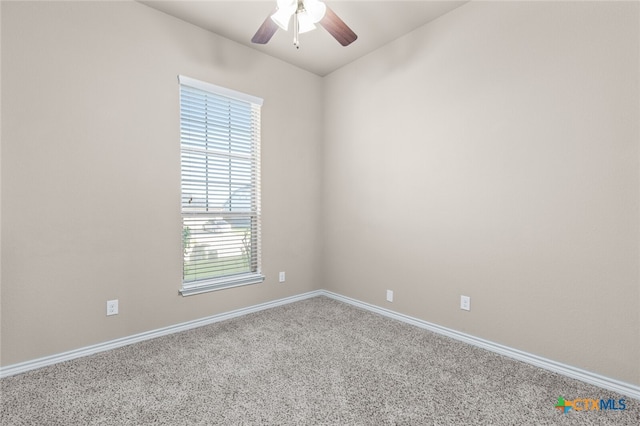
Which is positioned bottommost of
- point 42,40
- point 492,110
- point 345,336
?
point 345,336

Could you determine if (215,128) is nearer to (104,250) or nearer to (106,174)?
(106,174)

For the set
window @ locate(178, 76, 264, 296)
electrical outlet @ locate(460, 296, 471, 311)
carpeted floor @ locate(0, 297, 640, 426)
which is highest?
window @ locate(178, 76, 264, 296)

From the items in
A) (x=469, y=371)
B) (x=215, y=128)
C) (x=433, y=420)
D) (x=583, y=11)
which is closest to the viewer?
(x=433, y=420)

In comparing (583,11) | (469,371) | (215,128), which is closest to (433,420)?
(469,371)

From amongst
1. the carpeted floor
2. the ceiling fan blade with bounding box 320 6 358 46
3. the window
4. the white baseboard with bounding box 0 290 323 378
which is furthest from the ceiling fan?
the white baseboard with bounding box 0 290 323 378

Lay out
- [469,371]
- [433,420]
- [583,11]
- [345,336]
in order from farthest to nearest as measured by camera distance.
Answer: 1. [345,336]
2. [469,371]
3. [583,11]
4. [433,420]

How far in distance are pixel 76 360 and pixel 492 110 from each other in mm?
3675

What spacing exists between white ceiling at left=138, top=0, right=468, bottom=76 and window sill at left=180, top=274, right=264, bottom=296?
2.43 meters

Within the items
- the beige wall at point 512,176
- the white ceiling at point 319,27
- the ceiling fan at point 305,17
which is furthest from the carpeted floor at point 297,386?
the white ceiling at point 319,27

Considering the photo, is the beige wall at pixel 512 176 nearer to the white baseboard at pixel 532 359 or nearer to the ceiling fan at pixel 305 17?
the white baseboard at pixel 532 359

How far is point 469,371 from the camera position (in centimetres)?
209

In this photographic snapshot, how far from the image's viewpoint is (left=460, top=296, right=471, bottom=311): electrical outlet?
2531 mm

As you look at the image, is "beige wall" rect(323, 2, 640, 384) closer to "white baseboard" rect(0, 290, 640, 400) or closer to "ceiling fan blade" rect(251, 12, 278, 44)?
"white baseboard" rect(0, 290, 640, 400)

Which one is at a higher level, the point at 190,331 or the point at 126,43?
the point at 126,43
